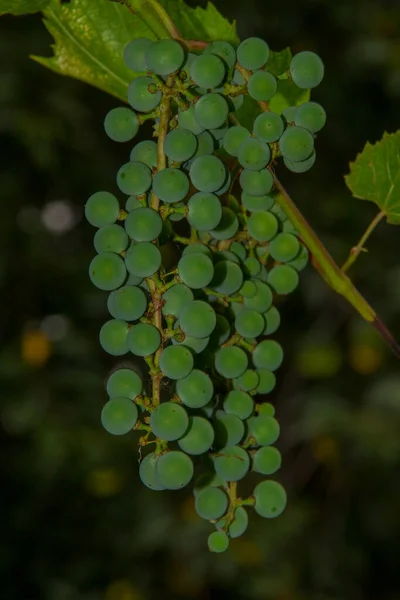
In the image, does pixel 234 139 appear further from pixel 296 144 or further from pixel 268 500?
pixel 268 500

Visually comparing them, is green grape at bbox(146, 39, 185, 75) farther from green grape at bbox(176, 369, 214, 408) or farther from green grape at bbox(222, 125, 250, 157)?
green grape at bbox(176, 369, 214, 408)

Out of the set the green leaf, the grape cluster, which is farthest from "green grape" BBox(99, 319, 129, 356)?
the green leaf

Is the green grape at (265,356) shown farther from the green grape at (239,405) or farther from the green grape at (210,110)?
the green grape at (210,110)

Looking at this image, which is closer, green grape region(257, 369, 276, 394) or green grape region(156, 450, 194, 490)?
green grape region(156, 450, 194, 490)

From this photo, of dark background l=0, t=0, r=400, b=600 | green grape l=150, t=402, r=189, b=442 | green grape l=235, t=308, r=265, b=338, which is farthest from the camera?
dark background l=0, t=0, r=400, b=600

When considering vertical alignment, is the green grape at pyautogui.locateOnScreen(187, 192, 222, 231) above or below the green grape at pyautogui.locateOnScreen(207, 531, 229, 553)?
above

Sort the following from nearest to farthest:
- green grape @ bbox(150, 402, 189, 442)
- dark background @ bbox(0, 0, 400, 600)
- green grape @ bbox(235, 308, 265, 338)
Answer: green grape @ bbox(150, 402, 189, 442)
green grape @ bbox(235, 308, 265, 338)
dark background @ bbox(0, 0, 400, 600)

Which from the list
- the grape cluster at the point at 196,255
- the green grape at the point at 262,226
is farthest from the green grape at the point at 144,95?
the green grape at the point at 262,226
